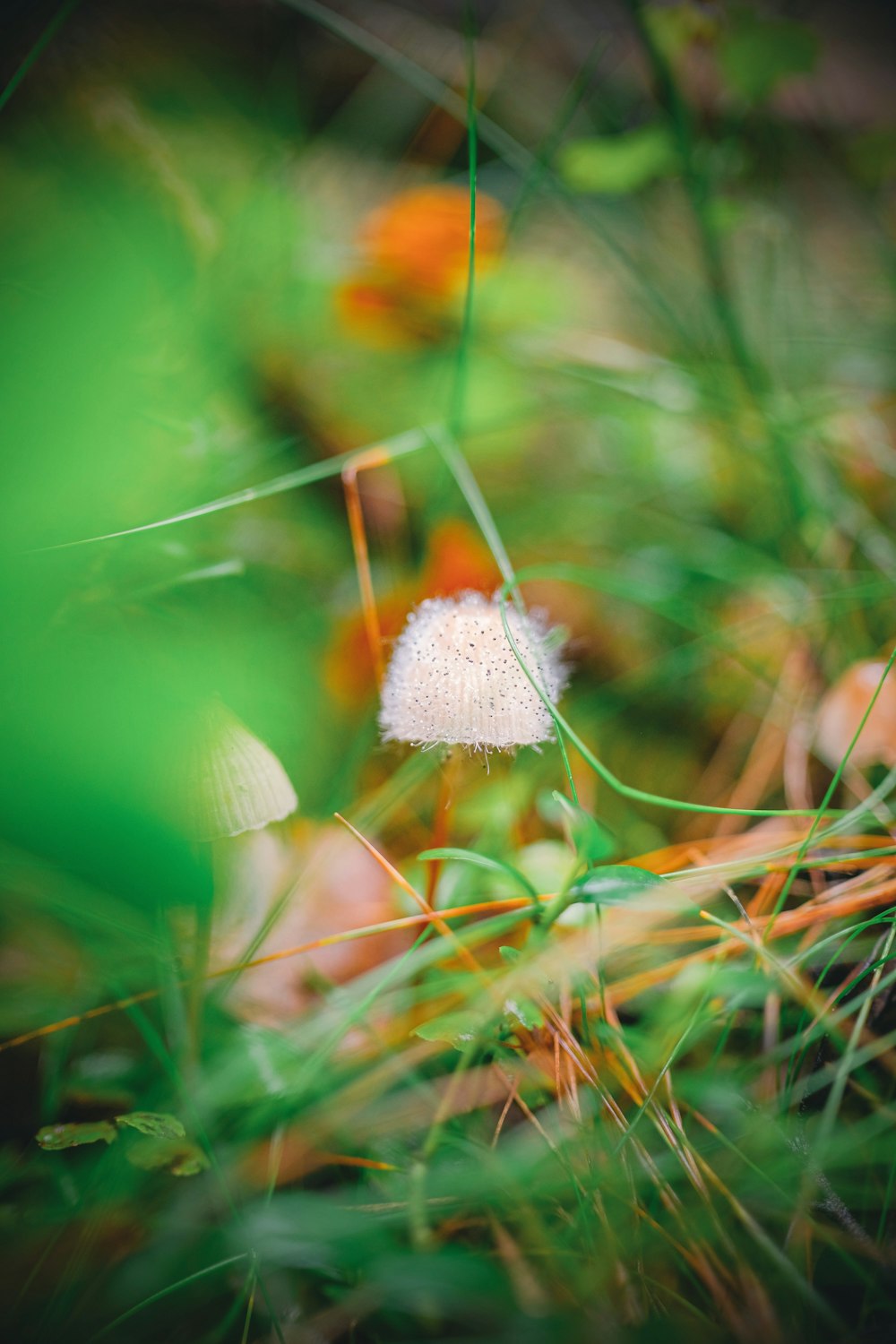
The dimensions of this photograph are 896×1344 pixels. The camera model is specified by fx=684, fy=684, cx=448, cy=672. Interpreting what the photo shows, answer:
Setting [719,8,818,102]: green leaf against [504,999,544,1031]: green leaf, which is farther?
[719,8,818,102]: green leaf

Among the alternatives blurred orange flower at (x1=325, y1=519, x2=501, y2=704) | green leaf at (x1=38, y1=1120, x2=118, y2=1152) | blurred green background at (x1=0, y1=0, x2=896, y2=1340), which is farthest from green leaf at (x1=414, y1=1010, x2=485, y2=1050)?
blurred orange flower at (x1=325, y1=519, x2=501, y2=704)

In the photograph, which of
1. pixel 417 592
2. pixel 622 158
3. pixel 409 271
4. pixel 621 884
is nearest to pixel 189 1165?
pixel 621 884

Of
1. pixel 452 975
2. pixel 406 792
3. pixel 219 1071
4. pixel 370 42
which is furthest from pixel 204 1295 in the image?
pixel 370 42

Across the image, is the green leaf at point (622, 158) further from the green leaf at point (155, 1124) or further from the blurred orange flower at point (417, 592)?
the green leaf at point (155, 1124)

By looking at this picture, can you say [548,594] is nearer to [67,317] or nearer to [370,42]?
[67,317]

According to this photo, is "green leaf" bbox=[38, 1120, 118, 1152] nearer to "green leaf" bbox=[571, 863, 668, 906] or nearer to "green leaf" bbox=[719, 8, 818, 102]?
"green leaf" bbox=[571, 863, 668, 906]

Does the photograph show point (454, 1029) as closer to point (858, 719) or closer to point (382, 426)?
point (858, 719)

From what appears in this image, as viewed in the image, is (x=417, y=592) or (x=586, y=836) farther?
(x=417, y=592)
